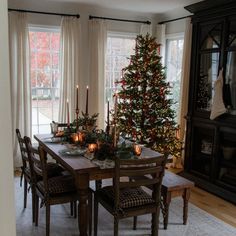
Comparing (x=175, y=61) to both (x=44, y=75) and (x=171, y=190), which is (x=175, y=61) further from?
(x=171, y=190)

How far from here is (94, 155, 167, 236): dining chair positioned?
7.34 feet

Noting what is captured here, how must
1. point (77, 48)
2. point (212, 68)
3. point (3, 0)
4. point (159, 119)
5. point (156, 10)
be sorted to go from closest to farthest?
1. point (3, 0)
2. point (212, 68)
3. point (159, 119)
4. point (77, 48)
5. point (156, 10)

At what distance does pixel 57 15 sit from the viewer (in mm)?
4660

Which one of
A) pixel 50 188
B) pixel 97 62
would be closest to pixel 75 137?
pixel 50 188

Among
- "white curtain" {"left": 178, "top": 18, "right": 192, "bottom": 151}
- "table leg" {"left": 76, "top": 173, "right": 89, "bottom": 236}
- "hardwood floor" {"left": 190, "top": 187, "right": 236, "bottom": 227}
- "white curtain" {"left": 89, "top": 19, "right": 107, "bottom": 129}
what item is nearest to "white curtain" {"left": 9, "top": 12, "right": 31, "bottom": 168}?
"white curtain" {"left": 89, "top": 19, "right": 107, "bottom": 129}

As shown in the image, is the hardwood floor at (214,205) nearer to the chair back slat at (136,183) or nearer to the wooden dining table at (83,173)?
the chair back slat at (136,183)

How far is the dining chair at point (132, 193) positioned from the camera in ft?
7.34

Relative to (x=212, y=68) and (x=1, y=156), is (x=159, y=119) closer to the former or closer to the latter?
(x=212, y=68)

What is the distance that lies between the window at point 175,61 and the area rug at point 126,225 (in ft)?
7.62

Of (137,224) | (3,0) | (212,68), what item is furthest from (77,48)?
(3,0)

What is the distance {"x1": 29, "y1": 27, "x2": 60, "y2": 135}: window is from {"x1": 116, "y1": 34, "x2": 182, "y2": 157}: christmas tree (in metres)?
1.26

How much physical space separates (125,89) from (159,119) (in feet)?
2.29

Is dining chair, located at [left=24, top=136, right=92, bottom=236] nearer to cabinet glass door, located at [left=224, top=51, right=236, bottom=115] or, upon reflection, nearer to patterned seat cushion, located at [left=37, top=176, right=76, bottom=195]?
patterned seat cushion, located at [left=37, top=176, right=76, bottom=195]

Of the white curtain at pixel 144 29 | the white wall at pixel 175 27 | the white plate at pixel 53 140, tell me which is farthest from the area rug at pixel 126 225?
the white curtain at pixel 144 29
